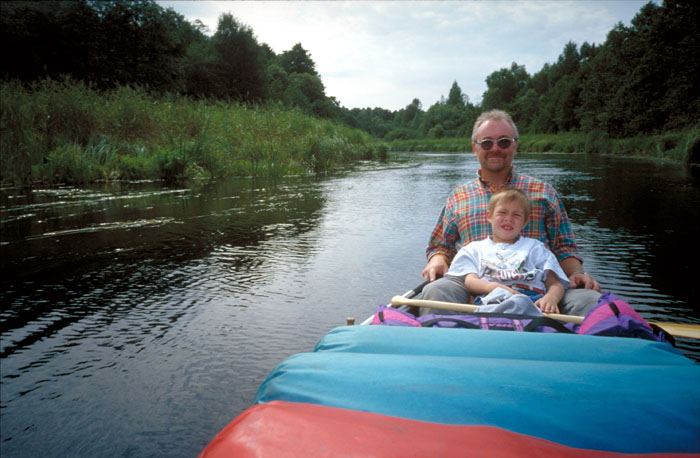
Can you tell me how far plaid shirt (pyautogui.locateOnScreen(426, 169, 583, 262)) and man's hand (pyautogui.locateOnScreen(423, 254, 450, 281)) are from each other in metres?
0.08

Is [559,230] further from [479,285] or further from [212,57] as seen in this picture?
[212,57]

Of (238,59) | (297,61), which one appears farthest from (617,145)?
(297,61)

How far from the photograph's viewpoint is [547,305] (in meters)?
2.45

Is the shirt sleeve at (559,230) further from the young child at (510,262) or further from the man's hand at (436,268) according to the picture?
the man's hand at (436,268)

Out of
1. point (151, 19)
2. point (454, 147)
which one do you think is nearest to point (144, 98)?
point (151, 19)

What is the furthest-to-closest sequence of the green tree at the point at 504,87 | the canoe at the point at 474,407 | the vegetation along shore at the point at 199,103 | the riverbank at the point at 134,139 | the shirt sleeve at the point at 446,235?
the green tree at the point at 504,87, the vegetation along shore at the point at 199,103, the riverbank at the point at 134,139, the shirt sleeve at the point at 446,235, the canoe at the point at 474,407

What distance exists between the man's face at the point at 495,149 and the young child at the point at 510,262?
1.26ft

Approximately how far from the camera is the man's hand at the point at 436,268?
10.1ft

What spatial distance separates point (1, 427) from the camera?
2104mm

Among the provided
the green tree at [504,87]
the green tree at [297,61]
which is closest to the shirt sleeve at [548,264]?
the green tree at [297,61]

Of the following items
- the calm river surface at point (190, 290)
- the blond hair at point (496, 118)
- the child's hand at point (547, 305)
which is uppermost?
the blond hair at point (496, 118)

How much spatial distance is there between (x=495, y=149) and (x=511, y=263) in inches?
31.4

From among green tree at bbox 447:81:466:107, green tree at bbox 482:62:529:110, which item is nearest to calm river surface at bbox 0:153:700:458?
green tree at bbox 482:62:529:110

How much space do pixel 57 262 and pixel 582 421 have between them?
4.91 metres
